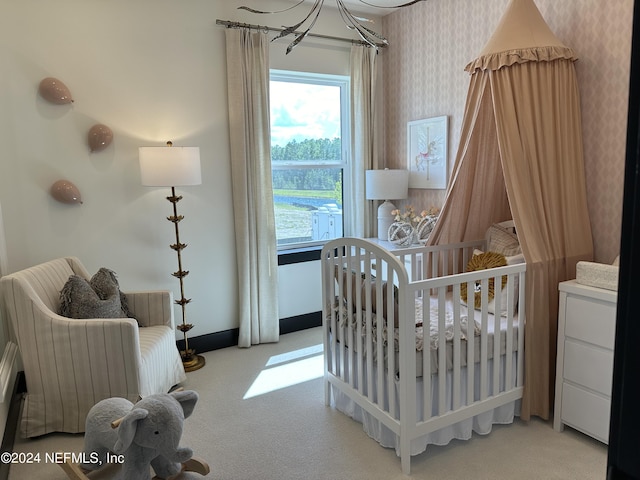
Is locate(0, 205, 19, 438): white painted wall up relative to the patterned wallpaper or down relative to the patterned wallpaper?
down

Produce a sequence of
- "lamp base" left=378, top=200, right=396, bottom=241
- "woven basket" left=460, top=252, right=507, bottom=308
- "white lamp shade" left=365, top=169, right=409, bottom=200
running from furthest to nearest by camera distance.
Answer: "lamp base" left=378, top=200, right=396, bottom=241
"white lamp shade" left=365, top=169, right=409, bottom=200
"woven basket" left=460, top=252, right=507, bottom=308

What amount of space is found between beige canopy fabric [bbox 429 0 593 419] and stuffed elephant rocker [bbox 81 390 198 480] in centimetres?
182

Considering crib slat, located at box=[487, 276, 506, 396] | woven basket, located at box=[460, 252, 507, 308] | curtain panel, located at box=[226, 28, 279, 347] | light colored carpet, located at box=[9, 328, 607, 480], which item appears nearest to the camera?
light colored carpet, located at box=[9, 328, 607, 480]

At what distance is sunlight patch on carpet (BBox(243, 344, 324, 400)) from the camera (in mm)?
3062

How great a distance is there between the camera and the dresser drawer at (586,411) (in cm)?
225

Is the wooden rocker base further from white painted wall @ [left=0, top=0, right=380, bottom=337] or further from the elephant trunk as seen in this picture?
white painted wall @ [left=0, top=0, right=380, bottom=337]

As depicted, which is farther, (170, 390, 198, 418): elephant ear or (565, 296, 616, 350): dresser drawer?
(565, 296, 616, 350): dresser drawer

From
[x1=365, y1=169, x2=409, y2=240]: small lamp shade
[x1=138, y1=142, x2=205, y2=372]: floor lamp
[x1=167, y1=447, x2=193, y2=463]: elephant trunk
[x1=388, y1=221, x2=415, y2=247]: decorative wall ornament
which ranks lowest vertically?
[x1=167, y1=447, x2=193, y2=463]: elephant trunk

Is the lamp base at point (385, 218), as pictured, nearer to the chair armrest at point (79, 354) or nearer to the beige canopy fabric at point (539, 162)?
the beige canopy fabric at point (539, 162)

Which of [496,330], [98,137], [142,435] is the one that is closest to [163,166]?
[98,137]

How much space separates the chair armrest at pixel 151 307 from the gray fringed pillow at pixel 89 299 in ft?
0.61

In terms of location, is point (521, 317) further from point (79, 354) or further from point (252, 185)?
point (79, 354)

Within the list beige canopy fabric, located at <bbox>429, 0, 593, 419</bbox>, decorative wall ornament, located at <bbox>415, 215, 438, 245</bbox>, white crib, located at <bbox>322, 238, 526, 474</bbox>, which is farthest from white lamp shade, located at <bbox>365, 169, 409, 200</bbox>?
white crib, located at <bbox>322, 238, 526, 474</bbox>

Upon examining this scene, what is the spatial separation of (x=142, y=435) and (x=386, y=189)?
2779 millimetres
